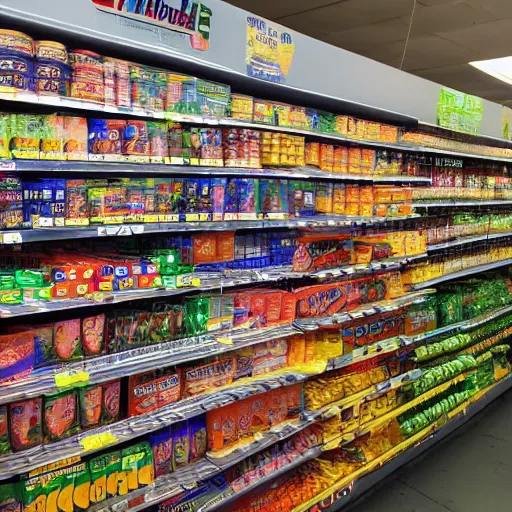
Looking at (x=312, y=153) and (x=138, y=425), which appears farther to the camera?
(x=312, y=153)

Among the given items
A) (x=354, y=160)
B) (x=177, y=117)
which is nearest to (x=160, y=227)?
(x=177, y=117)

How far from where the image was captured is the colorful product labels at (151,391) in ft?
7.38

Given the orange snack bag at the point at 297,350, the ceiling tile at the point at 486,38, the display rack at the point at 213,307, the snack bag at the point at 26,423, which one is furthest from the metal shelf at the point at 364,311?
the ceiling tile at the point at 486,38

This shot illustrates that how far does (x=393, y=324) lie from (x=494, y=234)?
1918mm

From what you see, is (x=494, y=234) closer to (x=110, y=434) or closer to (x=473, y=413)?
(x=473, y=413)

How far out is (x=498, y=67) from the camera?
838 cm

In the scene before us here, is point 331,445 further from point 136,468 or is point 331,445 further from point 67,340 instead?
point 67,340

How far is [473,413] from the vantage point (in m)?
4.59

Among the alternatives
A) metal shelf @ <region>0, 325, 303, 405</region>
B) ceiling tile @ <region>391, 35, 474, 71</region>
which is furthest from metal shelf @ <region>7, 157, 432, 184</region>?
ceiling tile @ <region>391, 35, 474, 71</region>

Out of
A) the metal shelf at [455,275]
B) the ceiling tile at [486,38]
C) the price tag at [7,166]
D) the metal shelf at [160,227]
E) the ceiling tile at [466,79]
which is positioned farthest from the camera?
the ceiling tile at [466,79]

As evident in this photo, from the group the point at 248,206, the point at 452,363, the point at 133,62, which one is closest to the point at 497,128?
the point at 452,363

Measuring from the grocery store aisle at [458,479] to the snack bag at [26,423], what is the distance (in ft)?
6.93

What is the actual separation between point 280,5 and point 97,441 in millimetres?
4616

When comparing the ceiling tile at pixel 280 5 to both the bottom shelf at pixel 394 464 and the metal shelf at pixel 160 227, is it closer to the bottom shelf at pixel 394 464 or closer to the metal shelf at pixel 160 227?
the metal shelf at pixel 160 227
